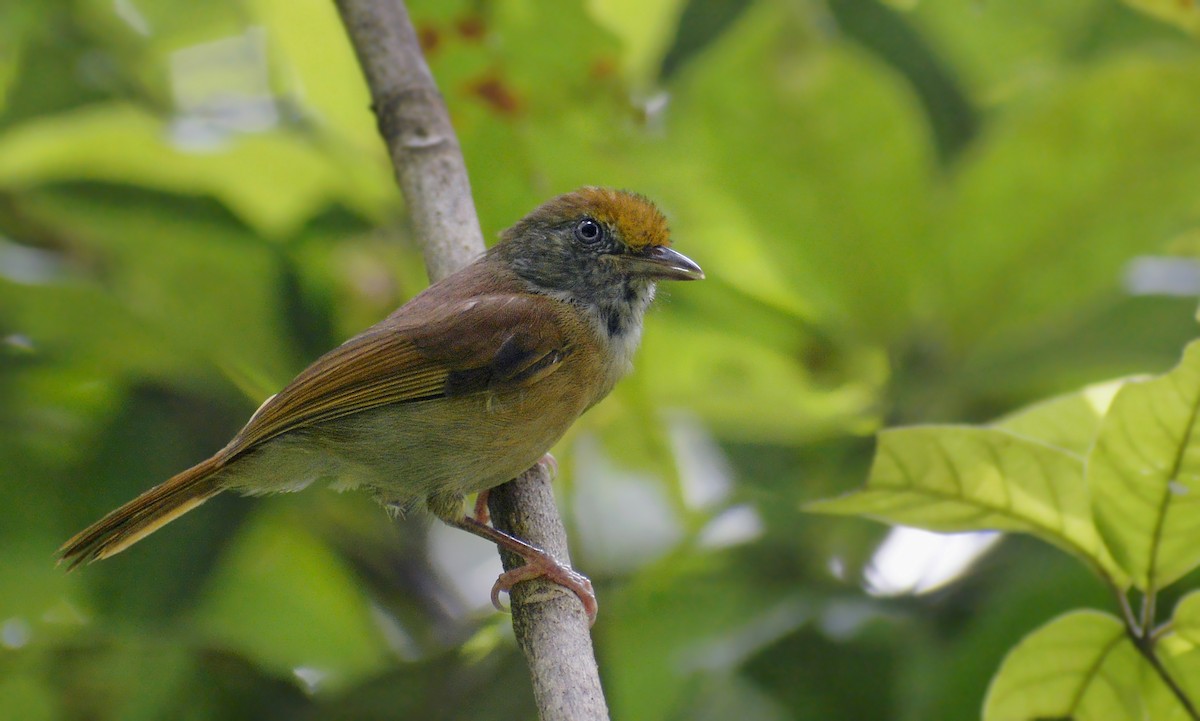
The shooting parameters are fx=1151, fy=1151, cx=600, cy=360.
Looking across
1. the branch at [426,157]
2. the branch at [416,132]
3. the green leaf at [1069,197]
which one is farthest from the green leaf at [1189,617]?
the branch at [416,132]

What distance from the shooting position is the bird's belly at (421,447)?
9.03 ft

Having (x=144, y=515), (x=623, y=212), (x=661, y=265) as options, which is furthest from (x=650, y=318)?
(x=144, y=515)

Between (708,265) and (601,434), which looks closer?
(708,265)

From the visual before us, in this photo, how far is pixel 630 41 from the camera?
2875 millimetres

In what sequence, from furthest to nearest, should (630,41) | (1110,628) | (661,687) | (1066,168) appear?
(630,41) → (1066,168) → (661,687) → (1110,628)

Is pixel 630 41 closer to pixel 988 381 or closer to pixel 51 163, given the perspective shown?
pixel 988 381

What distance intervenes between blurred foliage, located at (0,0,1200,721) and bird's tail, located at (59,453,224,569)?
0.09 m

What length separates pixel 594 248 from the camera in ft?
10.6

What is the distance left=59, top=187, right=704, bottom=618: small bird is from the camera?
2734 mm

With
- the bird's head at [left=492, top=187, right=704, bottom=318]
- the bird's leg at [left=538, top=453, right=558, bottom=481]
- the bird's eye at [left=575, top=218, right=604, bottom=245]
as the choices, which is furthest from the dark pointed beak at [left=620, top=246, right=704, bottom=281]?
the bird's leg at [left=538, top=453, right=558, bottom=481]

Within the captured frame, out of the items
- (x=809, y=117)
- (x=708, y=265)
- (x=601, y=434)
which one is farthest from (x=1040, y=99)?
(x=601, y=434)

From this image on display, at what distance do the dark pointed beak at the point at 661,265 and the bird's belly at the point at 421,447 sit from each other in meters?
0.39

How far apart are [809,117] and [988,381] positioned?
0.67 meters

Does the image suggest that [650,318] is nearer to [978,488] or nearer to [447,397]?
[447,397]
